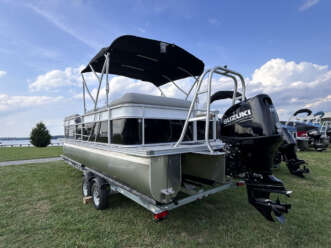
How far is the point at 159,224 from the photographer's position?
8.87ft

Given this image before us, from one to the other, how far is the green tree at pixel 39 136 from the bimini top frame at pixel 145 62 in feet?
54.9

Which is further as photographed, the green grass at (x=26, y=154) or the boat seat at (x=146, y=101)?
the green grass at (x=26, y=154)

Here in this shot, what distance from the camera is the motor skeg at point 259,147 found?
6.60ft

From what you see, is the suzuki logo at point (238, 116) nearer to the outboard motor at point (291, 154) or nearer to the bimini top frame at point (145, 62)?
the bimini top frame at point (145, 62)

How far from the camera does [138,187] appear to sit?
2.19 metres

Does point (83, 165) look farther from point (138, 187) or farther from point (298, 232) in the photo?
point (298, 232)

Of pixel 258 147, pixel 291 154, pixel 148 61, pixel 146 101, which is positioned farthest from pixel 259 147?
pixel 291 154

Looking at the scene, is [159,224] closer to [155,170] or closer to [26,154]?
[155,170]

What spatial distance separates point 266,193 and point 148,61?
12.3 ft

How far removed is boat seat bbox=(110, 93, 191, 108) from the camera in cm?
275

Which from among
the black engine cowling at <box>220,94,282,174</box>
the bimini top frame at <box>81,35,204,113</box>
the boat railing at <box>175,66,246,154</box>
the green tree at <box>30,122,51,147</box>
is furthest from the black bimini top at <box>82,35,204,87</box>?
the green tree at <box>30,122,51,147</box>

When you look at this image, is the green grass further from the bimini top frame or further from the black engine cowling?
the black engine cowling

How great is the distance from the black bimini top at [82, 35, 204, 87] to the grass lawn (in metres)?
2.91

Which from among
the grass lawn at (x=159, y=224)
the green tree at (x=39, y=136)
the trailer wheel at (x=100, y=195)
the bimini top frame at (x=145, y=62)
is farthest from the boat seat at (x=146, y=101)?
the green tree at (x=39, y=136)
